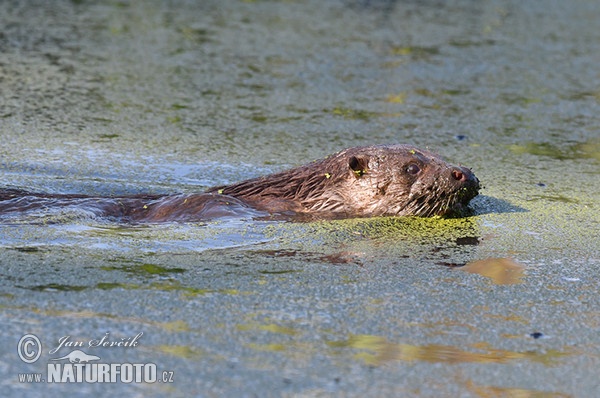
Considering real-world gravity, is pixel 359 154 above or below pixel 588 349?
above

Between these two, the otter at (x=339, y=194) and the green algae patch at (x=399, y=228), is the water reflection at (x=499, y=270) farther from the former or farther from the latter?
the otter at (x=339, y=194)

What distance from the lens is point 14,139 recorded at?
704 centimetres

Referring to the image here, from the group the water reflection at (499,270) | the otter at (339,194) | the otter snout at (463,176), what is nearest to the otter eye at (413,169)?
the otter at (339,194)

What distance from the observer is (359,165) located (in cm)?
557

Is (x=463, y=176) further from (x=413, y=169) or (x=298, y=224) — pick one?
(x=298, y=224)

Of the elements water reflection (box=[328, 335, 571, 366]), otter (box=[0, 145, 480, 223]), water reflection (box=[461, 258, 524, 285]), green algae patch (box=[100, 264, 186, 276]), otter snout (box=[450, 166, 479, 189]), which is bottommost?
water reflection (box=[328, 335, 571, 366])

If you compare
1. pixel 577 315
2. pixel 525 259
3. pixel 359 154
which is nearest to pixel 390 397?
pixel 577 315

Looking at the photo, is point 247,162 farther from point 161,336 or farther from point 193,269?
point 161,336

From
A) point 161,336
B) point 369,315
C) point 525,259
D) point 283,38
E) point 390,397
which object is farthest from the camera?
point 283,38

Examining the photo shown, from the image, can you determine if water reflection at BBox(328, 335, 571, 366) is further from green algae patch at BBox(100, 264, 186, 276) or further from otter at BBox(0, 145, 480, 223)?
otter at BBox(0, 145, 480, 223)

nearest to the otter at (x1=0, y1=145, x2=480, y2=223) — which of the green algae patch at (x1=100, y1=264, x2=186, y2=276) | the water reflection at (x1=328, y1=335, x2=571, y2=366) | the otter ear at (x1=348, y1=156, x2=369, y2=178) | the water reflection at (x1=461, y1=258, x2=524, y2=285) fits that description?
the otter ear at (x1=348, y1=156, x2=369, y2=178)

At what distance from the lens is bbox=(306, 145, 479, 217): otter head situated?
5.44 metres

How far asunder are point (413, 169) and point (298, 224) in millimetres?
777

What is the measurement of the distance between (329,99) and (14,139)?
119 inches
